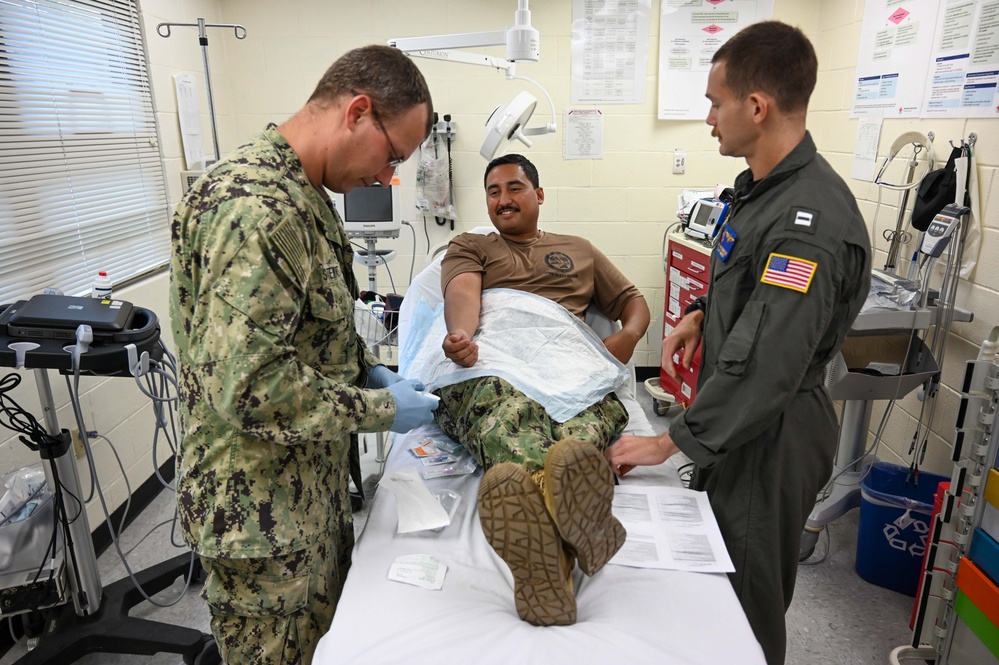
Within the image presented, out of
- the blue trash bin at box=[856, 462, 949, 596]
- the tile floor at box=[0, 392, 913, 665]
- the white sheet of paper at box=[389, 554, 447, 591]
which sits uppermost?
the white sheet of paper at box=[389, 554, 447, 591]

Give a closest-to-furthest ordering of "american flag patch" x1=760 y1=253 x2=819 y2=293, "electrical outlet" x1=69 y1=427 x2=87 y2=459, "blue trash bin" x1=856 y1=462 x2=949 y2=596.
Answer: "american flag patch" x1=760 y1=253 x2=819 y2=293 < "blue trash bin" x1=856 y1=462 x2=949 y2=596 < "electrical outlet" x1=69 y1=427 x2=87 y2=459

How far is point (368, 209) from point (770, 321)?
1872 mm

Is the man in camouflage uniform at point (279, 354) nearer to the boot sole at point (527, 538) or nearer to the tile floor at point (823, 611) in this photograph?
the boot sole at point (527, 538)

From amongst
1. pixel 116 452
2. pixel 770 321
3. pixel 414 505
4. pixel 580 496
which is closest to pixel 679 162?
pixel 770 321

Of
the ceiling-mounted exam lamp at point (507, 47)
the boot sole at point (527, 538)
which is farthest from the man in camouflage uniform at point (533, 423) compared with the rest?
the ceiling-mounted exam lamp at point (507, 47)

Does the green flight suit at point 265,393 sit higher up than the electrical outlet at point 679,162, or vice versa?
the electrical outlet at point 679,162

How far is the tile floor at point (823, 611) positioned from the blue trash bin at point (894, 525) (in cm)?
7

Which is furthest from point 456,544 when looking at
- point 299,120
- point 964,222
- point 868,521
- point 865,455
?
point 964,222

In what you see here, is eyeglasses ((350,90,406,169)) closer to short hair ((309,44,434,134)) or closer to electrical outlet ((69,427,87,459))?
short hair ((309,44,434,134))

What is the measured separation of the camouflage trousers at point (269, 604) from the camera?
1.19 meters

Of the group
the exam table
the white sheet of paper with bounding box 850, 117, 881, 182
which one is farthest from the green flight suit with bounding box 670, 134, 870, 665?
the white sheet of paper with bounding box 850, 117, 881, 182

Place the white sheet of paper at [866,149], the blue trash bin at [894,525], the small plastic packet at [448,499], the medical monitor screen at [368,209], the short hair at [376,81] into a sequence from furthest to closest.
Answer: the white sheet of paper at [866,149], the medical monitor screen at [368,209], the blue trash bin at [894,525], the small plastic packet at [448,499], the short hair at [376,81]

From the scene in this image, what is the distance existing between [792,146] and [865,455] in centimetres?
157

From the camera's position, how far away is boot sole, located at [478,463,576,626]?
111cm
